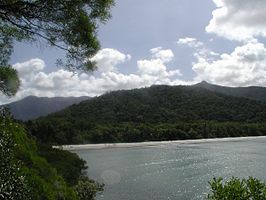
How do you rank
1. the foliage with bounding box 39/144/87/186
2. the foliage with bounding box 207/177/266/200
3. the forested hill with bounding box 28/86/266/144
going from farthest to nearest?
the forested hill with bounding box 28/86/266/144, the foliage with bounding box 39/144/87/186, the foliage with bounding box 207/177/266/200

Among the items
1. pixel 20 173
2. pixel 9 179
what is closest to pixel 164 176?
pixel 20 173

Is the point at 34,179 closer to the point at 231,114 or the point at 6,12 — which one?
the point at 6,12

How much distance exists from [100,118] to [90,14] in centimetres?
16344

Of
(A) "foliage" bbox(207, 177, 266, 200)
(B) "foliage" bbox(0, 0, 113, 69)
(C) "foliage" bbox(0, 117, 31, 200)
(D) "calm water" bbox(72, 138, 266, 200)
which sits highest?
(B) "foliage" bbox(0, 0, 113, 69)

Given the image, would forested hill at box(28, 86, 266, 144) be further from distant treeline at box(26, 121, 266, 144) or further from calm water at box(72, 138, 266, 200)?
calm water at box(72, 138, 266, 200)

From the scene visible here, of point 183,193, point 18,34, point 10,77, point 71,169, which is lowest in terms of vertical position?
point 183,193

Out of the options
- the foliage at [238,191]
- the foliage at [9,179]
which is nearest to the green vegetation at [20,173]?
the foliage at [9,179]

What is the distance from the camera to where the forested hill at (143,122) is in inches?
4749

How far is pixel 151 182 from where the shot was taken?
4853cm

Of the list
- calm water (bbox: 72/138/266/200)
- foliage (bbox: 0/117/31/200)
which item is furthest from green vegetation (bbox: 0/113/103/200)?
calm water (bbox: 72/138/266/200)

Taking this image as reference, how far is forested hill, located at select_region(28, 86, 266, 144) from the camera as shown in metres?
121

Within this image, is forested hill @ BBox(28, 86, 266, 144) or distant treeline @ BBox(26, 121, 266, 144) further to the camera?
forested hill @ BBox(28, 86, 266, 144)

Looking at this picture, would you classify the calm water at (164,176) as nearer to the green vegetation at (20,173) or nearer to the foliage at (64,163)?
the foliage at (64,163)

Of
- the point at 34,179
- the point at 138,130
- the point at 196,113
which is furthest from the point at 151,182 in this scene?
the point at 196,113
